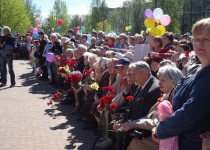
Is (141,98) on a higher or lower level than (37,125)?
higher

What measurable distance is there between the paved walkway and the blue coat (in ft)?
10.6

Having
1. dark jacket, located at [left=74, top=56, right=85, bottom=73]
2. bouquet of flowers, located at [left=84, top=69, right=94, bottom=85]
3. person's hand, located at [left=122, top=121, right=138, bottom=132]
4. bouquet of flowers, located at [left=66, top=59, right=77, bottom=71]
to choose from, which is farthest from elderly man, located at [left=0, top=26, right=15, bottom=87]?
person's hand, located at [left=122, top=121, right=138, bottom=132]

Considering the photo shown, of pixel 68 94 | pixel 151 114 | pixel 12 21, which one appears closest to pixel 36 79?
pixel 68 94

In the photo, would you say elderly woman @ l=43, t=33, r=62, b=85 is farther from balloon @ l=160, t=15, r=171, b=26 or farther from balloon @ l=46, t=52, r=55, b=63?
balloon @ l=160, t=15, r=171, b=26

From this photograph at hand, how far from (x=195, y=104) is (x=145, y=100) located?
1.92 meters

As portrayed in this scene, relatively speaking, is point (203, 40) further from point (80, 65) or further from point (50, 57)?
point (50, 57)

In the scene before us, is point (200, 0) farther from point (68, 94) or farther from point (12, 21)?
point (68, 94)

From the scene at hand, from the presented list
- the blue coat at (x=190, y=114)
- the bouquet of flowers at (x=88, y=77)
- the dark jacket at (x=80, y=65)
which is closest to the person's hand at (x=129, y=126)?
the blue coat at (x=190, y=114)

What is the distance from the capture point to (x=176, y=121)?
1.97 m

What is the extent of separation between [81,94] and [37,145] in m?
2.29

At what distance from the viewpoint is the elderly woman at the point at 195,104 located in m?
1.85

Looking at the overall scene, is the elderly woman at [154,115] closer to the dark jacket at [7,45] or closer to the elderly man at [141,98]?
the elderly man at [141,98]

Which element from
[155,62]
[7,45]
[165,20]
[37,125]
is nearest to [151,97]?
[155,62]

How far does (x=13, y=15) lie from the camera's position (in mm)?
33812
